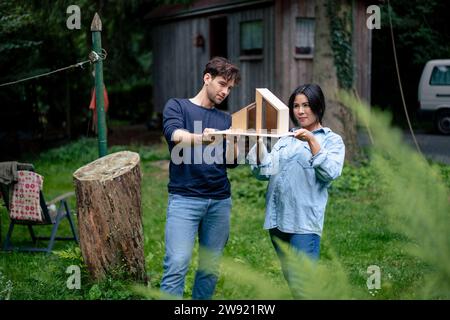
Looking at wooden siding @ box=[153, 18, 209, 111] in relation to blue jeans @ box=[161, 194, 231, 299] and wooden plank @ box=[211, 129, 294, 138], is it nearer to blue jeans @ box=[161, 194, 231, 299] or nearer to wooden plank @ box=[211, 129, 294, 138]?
blue jeans @ box=[161, 194, 231, 299]

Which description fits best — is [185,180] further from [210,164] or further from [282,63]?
[282,63]

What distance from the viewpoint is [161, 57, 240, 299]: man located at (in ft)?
11.8

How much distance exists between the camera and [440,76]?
13.9 metres

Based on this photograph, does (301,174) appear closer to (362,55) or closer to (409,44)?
(362,55)

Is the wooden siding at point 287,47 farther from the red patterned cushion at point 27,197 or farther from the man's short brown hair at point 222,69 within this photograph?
the man's short brown hair at point 222,69

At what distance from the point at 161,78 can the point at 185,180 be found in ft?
48.2

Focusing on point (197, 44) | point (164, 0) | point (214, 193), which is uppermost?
point (164, 0)

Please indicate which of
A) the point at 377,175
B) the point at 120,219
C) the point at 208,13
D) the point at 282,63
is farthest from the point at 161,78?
the point at 377,175

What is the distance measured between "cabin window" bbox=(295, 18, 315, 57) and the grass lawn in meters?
3.48

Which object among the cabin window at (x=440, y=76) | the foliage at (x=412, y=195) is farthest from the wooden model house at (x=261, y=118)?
the cabin window at (x=440, y=76)

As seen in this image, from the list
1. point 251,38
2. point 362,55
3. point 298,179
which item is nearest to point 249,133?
point 298,179

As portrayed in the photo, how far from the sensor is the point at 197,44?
15.6 meters

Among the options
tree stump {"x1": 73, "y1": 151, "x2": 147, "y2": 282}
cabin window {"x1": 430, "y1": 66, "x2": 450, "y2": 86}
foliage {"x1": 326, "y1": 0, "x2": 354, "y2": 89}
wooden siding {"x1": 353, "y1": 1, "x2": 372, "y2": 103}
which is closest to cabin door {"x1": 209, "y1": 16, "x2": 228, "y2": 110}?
wooden siding {"x1": 353, "y1": 1, "x2": 372, "y2": 103}

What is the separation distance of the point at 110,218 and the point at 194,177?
1.06 meters
